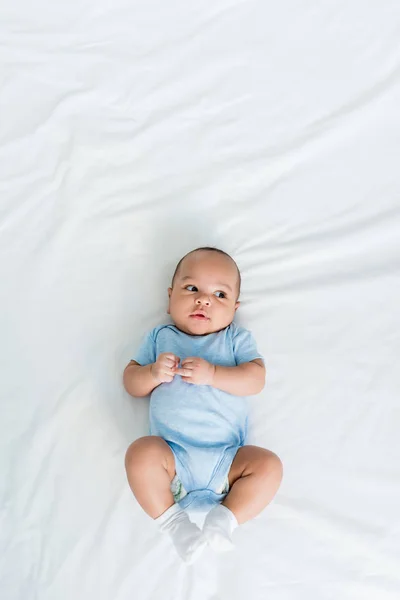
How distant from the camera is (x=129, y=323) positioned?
4.80 ft

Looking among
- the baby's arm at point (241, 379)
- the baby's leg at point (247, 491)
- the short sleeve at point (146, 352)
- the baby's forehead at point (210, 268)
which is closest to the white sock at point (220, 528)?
the baby's leg at point (247, 491)

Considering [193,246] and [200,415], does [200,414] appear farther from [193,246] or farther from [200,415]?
[193,246]

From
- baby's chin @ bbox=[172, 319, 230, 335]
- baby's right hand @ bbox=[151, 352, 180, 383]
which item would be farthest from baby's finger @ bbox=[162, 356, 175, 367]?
baby's chin @ bbox=[172, 319, 230, 335]

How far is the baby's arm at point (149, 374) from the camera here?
1270 mm

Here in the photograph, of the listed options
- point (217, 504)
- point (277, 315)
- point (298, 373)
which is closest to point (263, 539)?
point (217, 504)

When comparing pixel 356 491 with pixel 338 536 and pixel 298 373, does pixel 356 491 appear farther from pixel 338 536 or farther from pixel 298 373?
pixel 298 373

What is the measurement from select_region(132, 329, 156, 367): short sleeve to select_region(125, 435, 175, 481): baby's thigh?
0.61 feet

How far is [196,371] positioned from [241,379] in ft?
0.35

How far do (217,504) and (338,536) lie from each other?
10.5 inches

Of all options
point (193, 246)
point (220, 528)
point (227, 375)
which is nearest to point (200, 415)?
point (227, 375)

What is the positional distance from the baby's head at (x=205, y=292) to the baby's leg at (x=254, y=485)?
1.01ft

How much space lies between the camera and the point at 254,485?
1.23m

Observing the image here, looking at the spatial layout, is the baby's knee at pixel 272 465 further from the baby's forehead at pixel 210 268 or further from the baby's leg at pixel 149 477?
the baby's forehead at pixel 210 268

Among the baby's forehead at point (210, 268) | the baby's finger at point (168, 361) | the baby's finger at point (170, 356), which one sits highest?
the baby's forehead at point (210, 268)
